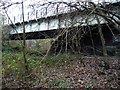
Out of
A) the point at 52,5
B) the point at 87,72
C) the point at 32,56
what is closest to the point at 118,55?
the point at 87,72

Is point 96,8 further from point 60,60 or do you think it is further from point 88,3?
point 60,60

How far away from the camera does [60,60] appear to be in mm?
18453

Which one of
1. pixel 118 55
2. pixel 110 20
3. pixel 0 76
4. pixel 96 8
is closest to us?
pixel 96 8

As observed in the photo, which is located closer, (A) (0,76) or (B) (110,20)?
(B) (110,20)

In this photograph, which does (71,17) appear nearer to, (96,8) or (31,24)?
(96,8)

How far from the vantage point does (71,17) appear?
12734mm

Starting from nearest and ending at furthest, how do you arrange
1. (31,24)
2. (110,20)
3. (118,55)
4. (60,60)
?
(110,20) → (60,60) → (118,55) → (31,24)

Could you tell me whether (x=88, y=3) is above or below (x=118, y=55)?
above

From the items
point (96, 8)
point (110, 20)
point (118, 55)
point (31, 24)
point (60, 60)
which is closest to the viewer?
point (96, 8)

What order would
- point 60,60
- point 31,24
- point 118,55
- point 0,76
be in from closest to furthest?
point 0,76
point 60,60
point 118,55
point 31,24

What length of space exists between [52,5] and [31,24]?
419 inches

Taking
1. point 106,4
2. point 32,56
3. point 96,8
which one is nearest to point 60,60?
point 32,56

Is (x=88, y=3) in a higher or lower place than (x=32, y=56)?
higher

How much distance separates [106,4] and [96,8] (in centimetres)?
234
